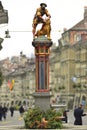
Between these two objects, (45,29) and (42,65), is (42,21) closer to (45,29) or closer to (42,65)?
(45,29)

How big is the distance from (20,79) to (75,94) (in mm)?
67777

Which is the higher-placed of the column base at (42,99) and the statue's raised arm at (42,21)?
the statue's raised arm at (42,21)

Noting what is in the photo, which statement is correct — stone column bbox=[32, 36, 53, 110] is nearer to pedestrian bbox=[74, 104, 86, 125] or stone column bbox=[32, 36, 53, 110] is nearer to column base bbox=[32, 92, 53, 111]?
column base bbox=[32, 92, 53, 111]

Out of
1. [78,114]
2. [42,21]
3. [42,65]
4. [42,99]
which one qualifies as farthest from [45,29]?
[78,114]

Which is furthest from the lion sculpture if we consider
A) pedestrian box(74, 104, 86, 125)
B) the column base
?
pedestrian box(74, 104, 86, 125)

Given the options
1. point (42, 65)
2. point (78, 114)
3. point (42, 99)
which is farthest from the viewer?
point (78, 114)

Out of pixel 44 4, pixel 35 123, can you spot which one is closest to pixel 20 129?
pixel 35 123

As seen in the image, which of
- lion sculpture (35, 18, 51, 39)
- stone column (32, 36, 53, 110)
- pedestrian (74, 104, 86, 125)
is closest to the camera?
stone column (32, 36, 53, 110)

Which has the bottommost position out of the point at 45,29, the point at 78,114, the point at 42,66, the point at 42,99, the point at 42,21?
the point at 78,114

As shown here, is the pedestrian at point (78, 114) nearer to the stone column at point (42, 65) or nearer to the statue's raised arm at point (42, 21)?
the stone column at point (42, 65)

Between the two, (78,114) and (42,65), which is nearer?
(42,65)

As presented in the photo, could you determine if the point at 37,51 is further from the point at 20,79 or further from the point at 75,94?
the point at 20,79

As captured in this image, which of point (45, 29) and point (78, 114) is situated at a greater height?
point (45, 29)

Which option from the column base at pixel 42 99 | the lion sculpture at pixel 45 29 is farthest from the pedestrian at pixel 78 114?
the lion sculpture at pixel 45 29
